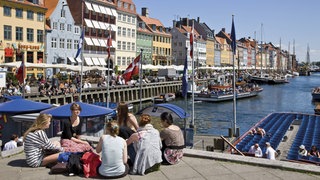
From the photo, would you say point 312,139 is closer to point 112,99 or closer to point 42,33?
point 112,99

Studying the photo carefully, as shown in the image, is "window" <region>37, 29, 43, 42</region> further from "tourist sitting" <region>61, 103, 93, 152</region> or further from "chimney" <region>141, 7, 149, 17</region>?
"tourist sitting" <region>61, 103, 93, 152</region>

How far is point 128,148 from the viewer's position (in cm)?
856

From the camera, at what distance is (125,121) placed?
946 centimetres

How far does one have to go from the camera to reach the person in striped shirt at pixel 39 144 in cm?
841

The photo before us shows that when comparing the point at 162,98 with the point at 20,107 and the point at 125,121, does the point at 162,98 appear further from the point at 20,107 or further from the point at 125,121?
the point at 125,121

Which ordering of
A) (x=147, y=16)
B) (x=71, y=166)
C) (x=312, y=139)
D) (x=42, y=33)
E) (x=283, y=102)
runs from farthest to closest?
(x=147, y=16) → (x=283, y=102) → (x=42, y=33) → (x=312, y=139) → (x=71, y=166)

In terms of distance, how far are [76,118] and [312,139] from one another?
1710cm

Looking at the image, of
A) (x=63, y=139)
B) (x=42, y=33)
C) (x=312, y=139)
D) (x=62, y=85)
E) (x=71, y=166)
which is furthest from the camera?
(x=42, y=33)

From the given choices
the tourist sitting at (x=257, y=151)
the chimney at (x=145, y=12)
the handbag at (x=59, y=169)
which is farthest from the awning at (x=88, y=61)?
the handbag at (x=59, y=169)

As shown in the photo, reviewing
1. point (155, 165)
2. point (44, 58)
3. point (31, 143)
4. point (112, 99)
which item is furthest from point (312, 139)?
point (44, 58)

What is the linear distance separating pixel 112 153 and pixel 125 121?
1.77m

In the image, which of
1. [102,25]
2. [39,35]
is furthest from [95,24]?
[39,35]

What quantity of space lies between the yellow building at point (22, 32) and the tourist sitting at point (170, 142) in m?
41.9

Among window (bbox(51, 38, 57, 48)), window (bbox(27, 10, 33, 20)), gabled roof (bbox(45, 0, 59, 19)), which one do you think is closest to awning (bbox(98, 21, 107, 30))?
gabled roof (bbox(45, 0, 59, 19))
